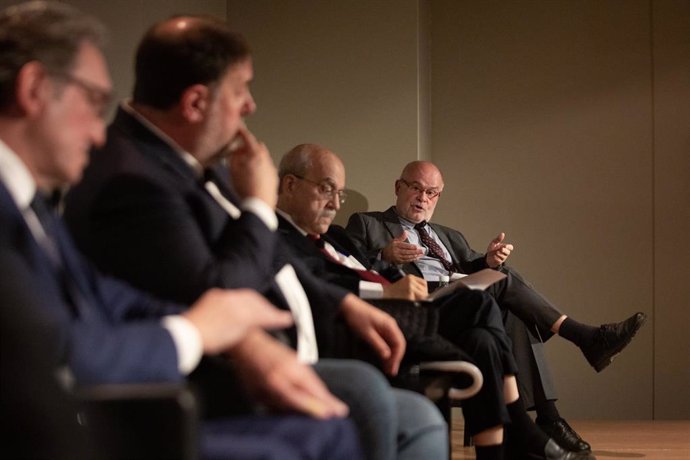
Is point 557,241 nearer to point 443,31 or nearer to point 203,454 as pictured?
point 443,31

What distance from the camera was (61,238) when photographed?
151 cm

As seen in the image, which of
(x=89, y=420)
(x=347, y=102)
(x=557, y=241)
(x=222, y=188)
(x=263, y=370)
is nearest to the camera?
(x=89, y=420)

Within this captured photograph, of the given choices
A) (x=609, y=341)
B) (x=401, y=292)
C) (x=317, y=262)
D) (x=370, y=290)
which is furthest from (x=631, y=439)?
(x=317, y=262)

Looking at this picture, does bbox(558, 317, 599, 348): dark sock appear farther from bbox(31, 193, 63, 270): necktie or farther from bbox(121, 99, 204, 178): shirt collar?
bbox(31, 193, 63, 270): necktie

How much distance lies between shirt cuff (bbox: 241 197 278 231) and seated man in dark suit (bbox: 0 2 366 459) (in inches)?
14.8

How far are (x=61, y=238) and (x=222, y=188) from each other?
0.86 m

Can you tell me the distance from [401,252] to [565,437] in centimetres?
111

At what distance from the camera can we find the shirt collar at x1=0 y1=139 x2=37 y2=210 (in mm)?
1438

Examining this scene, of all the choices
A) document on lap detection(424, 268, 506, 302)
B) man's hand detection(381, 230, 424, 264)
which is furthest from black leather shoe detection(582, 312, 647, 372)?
document on lap detection(424, 268, 506, 302)

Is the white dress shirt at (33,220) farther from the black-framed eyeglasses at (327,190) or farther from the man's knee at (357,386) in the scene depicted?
the black-framed eyeglasses at (327,190)

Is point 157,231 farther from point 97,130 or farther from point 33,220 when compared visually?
point 33,220

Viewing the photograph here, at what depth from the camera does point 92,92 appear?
1552 millimetres

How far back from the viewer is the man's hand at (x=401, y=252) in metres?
4.77

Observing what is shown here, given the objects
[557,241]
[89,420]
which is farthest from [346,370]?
[557,241]
